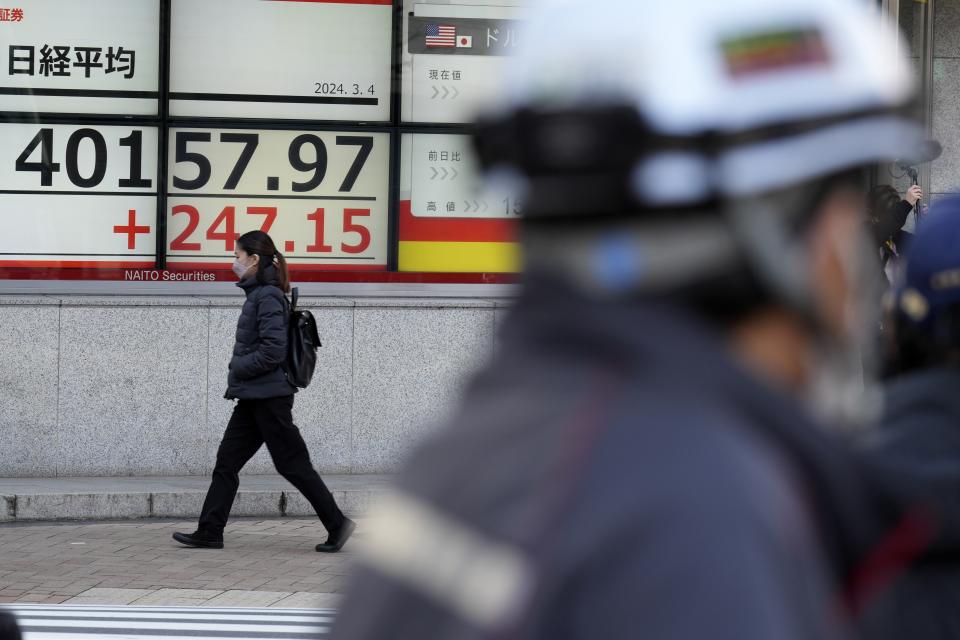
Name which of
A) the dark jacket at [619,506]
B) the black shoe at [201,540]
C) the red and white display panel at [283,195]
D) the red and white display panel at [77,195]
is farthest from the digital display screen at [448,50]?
the dark jacket at [619,506]

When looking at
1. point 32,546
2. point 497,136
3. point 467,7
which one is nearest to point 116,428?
point 32,546

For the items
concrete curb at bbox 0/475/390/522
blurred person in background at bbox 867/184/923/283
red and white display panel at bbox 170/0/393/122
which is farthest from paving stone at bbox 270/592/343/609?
red and white display panel at bbox 170/0/393/122

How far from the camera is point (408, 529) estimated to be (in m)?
0.99

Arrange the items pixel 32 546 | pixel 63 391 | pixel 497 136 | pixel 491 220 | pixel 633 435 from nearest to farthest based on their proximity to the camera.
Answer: pixel 633 435 → pixel 497 136 → pixel 32 546 → pixel 63 391 → pixel 491 220

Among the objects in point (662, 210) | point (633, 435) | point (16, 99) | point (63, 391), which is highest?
point (16, 99)

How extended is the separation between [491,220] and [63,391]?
11.4 feet

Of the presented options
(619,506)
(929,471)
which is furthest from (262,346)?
(619,506)

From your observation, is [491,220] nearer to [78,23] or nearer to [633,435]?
[78,23]

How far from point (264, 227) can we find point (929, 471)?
10.3 m

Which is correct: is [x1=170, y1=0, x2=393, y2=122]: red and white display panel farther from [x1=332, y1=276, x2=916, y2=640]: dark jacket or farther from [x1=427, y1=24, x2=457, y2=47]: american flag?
[x1=332, y1=276, x2=916, y2=640]: dark jacket

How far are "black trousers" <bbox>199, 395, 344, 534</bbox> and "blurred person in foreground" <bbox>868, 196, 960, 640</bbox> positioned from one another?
21.9 feet

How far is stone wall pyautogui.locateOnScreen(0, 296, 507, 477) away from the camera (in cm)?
1099

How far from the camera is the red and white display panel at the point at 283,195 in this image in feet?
37.4

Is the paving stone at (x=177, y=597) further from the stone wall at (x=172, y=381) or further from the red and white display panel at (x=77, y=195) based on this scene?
the red and white display panel at (x=77, y=195)
